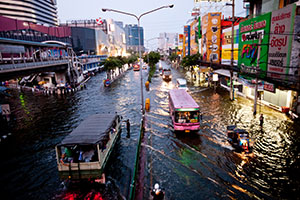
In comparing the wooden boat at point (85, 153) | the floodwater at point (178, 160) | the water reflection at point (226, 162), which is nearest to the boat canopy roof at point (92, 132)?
the wooden boat at point (85, 153)

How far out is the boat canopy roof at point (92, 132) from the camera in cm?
1138

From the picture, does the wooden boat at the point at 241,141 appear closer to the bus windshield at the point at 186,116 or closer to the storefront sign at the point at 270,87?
the bus windshield at the point at 186,116

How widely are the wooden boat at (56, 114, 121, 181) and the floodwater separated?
1268mm

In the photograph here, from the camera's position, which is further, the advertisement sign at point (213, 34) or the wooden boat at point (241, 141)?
the advertisement sign at point (213, 34)

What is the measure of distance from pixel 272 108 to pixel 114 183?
21353 millimetres

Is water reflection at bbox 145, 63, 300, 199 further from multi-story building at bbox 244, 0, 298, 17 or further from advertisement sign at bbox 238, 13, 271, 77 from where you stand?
multi-story building at bbox 244, 0, 298, 17

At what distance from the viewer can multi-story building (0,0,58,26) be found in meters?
106

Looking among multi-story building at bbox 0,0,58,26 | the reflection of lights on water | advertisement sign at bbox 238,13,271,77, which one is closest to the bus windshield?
advertisement sign at bbox 238,13,271,77

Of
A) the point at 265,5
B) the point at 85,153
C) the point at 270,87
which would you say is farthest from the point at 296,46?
the point at 85,153

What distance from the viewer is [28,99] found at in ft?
120

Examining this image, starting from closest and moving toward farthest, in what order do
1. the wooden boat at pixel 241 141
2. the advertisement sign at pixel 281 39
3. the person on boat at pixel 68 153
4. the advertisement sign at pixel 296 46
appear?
1. the person on boat at pixel 68 153
2. the wooden boat at pixel 241 141
3. the advertisement sign at pixel 296 46
4. the advertisement sign at pixel 281 39

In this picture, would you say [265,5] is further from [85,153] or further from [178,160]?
[85,153]

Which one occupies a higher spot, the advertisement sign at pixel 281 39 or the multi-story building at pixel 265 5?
the multi-story building at pixel 265 5

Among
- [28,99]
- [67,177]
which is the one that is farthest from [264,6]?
[28,99]
